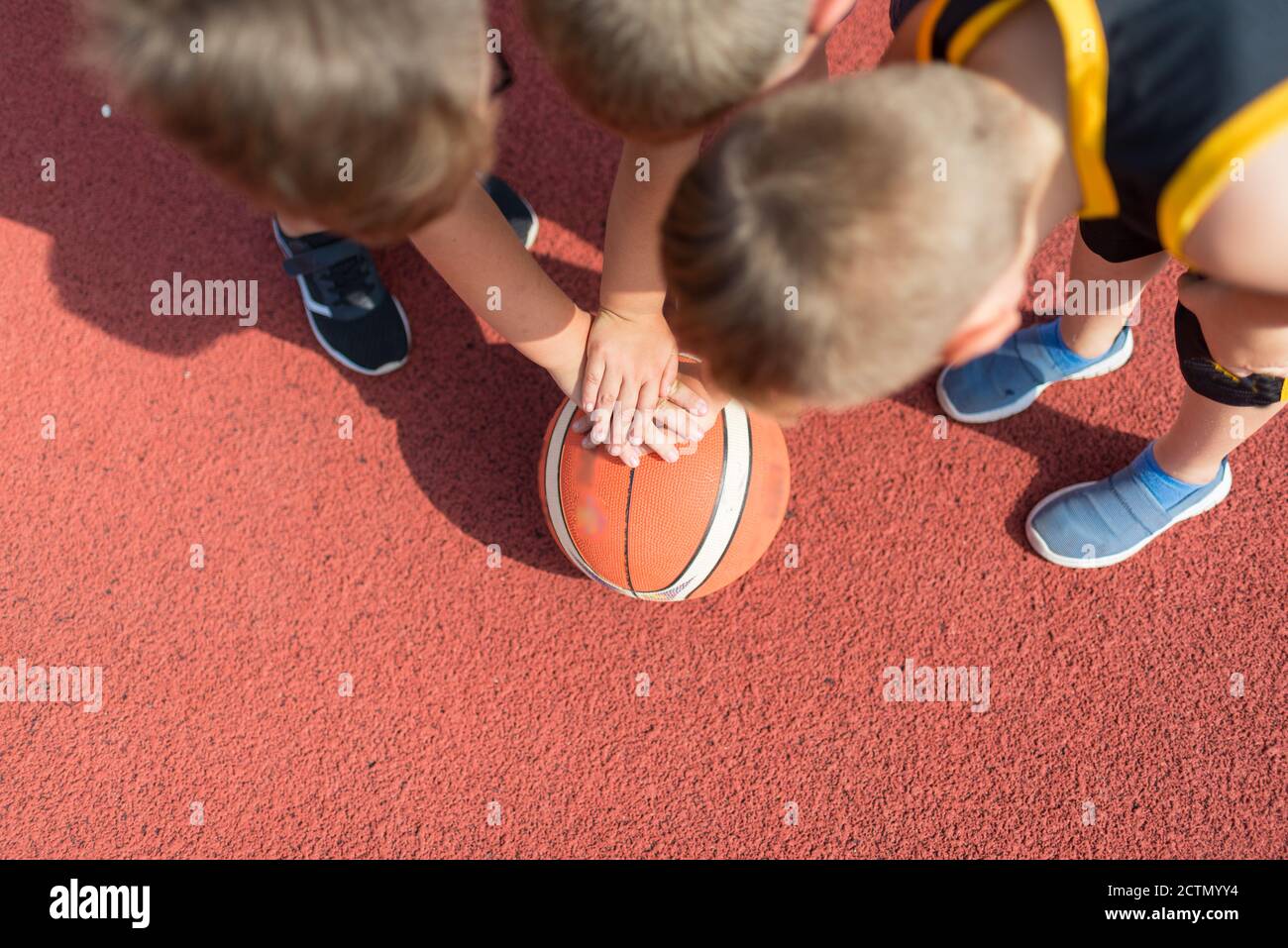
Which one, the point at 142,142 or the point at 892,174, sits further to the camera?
the point at 142,142

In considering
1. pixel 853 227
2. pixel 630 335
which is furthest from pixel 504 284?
pixel 853 227

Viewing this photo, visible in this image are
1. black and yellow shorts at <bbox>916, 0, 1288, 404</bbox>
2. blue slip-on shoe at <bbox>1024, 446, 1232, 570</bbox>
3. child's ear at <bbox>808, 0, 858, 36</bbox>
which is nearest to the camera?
black and yellow shorts at <bbox>916, 0, 1288, 404</bbox>

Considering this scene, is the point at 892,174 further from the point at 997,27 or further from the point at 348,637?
the point at 348,637

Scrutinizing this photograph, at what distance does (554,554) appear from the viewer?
6.29 feet

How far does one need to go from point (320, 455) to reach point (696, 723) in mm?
995

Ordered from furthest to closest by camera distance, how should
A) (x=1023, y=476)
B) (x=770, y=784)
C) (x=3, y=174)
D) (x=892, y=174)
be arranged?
(x=3, y=174) < (x=1023, y=476) < (x=770, y=784) < (x=892, y=174)

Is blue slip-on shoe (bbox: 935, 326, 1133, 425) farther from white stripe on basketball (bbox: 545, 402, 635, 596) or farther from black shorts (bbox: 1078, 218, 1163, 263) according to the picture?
white stripe on basketball (bbox: 545, 402, 635, 596)

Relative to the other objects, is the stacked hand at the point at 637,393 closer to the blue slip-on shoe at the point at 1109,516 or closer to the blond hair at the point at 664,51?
the blond hair at the point at 664,51

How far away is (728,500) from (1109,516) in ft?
2.68

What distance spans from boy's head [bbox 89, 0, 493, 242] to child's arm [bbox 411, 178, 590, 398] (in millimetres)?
433

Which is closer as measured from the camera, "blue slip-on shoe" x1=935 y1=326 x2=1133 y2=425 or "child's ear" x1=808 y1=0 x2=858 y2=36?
"child's ear" x1=808 y1=0 x2=858 y2=36

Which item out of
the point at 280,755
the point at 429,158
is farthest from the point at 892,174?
the point at 280,755

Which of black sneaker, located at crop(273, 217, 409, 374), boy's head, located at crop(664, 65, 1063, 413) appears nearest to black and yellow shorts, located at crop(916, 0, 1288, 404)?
boy's head, located at crop(664, 65, 1063, 413)

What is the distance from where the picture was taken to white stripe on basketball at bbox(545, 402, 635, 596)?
1681mm
